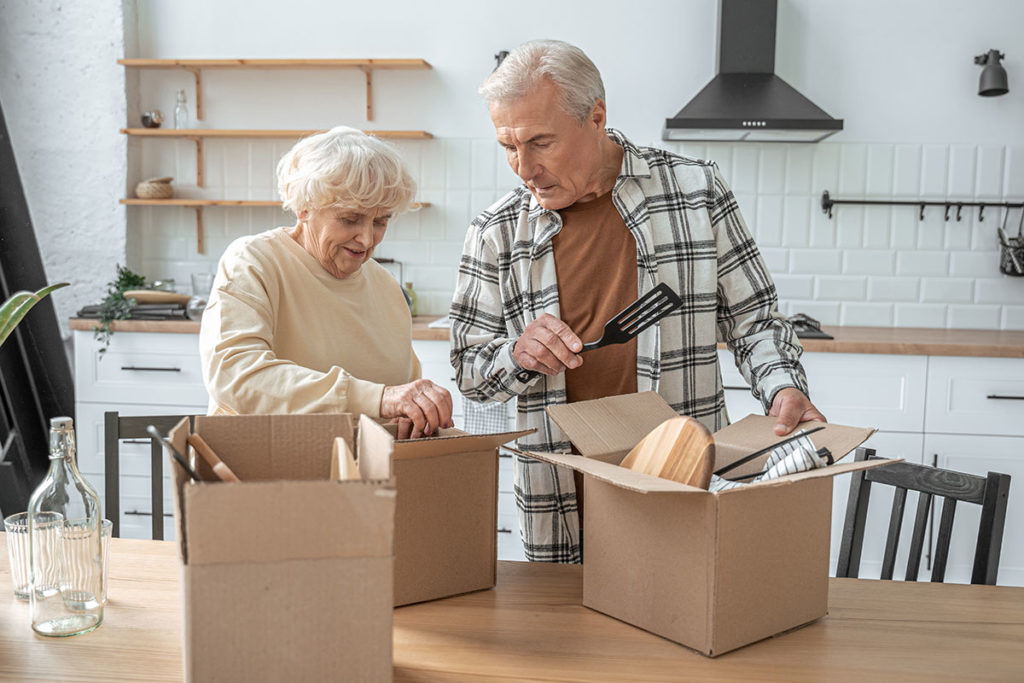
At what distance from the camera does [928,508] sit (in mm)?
1441

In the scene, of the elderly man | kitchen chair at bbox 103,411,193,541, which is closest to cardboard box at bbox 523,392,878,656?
the elderly man

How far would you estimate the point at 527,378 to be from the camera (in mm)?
1515

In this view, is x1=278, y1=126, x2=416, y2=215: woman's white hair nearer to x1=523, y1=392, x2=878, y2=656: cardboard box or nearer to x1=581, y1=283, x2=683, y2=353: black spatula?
x1=581, y1=283, x2=683, y2=353: black spatula

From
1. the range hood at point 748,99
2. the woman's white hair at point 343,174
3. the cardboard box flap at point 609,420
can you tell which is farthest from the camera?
the range hood at point 748,99

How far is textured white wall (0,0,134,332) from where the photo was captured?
363 centimetres

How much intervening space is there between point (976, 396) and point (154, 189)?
3251mm

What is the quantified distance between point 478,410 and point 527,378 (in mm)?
1289

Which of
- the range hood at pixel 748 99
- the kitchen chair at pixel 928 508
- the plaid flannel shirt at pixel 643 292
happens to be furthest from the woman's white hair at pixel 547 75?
the range hood at pixel 748 99

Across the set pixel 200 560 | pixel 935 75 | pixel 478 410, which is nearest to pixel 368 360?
pixel 200 560

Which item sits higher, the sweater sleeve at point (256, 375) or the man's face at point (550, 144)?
the man's face at point (550, 144)

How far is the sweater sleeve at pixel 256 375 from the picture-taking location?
1.29 m

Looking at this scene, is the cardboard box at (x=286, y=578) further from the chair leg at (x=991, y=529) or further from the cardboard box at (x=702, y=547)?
the chair leg at (x=991, y=529)

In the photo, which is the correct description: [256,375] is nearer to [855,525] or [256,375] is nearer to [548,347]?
[548,347]

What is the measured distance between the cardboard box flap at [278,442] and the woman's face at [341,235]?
1.79 ft
